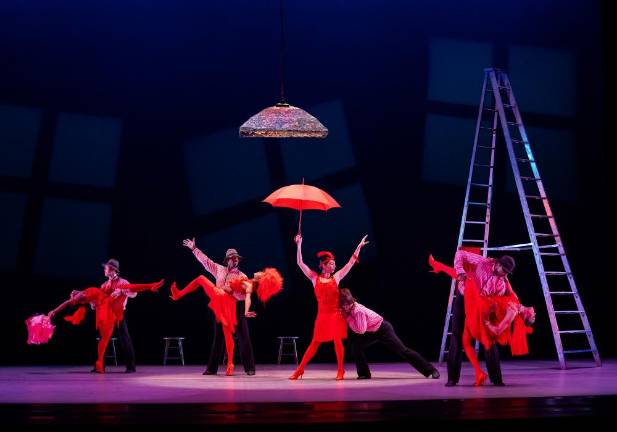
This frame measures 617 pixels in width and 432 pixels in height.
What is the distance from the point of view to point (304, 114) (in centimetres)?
1037

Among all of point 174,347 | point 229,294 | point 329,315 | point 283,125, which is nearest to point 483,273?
point 329,315

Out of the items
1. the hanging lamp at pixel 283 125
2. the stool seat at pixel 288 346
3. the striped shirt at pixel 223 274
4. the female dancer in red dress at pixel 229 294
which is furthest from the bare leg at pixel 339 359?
the stool seat at pixel 288 346

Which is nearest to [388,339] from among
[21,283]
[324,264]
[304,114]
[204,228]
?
[324,264]

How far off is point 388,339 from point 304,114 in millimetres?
2157

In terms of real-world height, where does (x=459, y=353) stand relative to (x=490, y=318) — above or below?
below

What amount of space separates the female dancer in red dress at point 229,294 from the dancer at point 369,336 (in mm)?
1012

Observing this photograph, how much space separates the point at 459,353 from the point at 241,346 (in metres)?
2.62

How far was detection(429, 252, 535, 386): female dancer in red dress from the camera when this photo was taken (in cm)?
880

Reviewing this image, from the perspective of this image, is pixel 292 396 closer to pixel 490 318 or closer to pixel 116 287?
pixel 490 318

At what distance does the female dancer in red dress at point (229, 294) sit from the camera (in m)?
10.7

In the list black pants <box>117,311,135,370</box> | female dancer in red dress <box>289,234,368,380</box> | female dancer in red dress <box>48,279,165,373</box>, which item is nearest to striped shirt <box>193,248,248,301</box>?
female dancer in red dress <box>48,279,165,373</box>

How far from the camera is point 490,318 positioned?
29.2ft

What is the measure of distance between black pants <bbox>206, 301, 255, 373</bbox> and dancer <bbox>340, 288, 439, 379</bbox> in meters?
1.23

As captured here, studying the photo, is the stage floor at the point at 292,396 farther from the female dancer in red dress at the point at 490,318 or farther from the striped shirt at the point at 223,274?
the striped shirt at the point at 223,274
